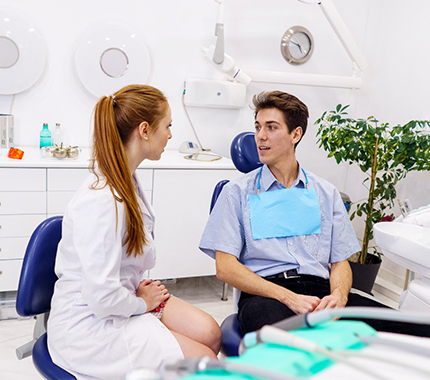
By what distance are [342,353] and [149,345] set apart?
2.49 feet

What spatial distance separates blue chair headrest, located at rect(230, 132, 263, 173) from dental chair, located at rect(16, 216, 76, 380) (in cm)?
88

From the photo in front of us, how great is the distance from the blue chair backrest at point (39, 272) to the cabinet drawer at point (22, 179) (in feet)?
3.32

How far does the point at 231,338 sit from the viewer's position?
146 centimetres

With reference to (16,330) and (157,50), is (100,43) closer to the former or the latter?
(157,50)

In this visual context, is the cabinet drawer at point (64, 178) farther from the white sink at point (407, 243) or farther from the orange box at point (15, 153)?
the white sink at point (407, 243)

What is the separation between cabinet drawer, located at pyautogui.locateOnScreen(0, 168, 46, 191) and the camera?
2250mm

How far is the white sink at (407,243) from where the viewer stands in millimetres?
1481

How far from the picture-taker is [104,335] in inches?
48.1

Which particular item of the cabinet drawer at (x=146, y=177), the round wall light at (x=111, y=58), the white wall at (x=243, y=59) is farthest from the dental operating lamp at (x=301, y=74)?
the cabinet drawer at (x=146, y=177)

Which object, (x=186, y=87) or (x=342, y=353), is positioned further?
(x=186, y=87)

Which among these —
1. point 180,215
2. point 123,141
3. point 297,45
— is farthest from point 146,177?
point 297,45

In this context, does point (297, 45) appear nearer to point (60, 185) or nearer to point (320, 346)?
point (60, 185)

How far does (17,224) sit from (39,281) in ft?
Answer: 3.69

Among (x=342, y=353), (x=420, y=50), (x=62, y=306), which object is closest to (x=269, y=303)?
(x=62, y=306)
